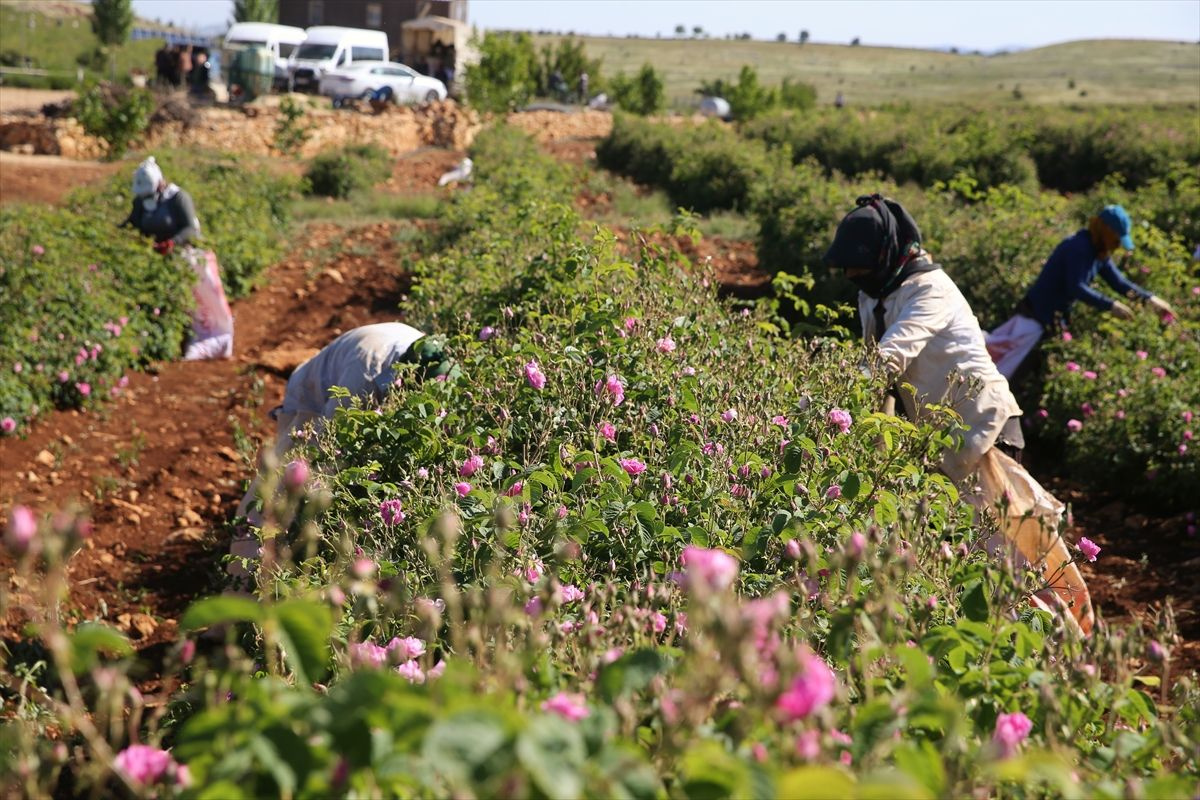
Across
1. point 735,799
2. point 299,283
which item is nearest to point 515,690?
point 735,799

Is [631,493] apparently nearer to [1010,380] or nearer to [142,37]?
[1010,380]

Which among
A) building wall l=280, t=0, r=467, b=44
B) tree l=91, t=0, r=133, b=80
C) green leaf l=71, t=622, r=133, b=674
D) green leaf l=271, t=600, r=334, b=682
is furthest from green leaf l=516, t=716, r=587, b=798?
building wall l=280, t=0, r=467, b=44

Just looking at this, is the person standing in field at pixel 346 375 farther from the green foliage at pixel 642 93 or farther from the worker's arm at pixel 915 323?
the green foliage at pixel 642 93

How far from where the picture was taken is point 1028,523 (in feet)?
12.5

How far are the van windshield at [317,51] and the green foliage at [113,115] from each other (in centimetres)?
1288

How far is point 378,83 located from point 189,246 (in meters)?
20.7

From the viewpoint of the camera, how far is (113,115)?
1650cm

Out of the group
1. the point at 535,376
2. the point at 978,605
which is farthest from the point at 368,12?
the point at 978,605

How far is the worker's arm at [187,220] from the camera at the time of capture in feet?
24.8

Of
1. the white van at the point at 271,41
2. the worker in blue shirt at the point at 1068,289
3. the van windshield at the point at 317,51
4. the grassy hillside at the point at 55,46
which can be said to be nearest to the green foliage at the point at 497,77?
the van windshield at the point at 317,51

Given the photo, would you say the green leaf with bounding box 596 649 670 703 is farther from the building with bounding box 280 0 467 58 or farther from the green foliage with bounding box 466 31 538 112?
the building with bounding box 280 0 467 58

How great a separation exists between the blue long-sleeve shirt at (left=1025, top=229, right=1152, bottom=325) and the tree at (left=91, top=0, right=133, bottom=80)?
3760cm

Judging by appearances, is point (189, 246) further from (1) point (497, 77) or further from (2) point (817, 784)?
(1) point (497, 77)

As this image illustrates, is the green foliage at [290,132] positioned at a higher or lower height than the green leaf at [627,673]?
lower
